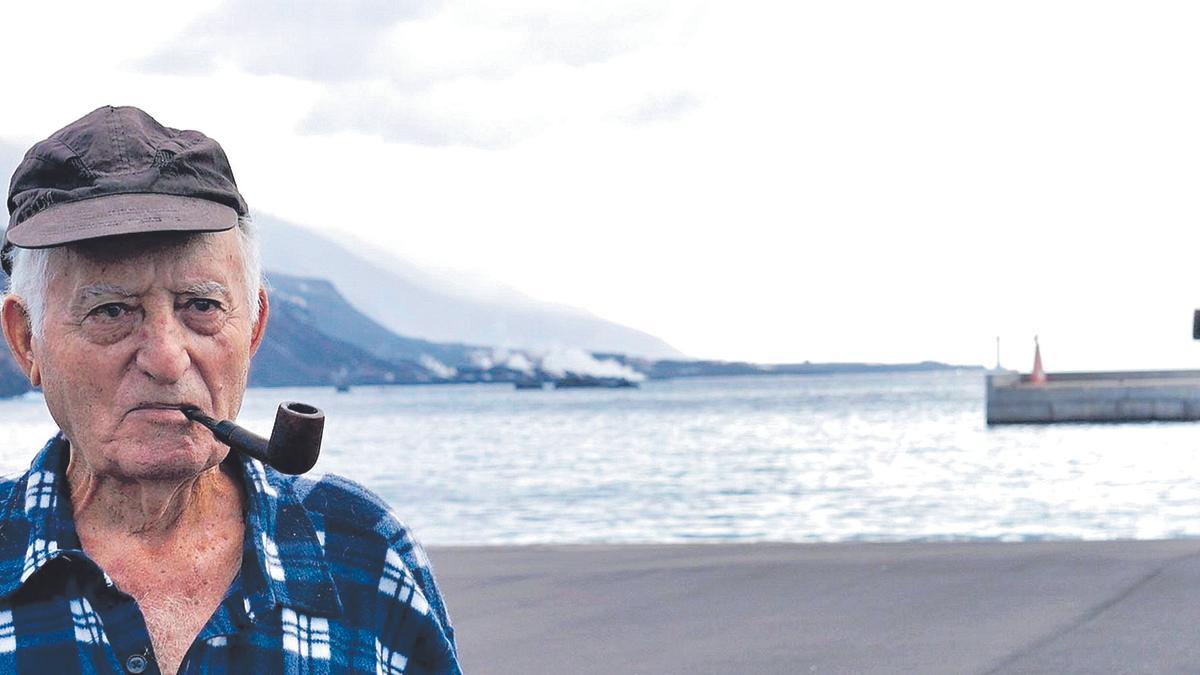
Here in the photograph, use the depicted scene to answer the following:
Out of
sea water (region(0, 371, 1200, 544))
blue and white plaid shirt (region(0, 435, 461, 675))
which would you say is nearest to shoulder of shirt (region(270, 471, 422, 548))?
blue and white plaid shirt (region(0, 435, 461, 675))

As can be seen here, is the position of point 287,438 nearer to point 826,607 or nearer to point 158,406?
point 158,406

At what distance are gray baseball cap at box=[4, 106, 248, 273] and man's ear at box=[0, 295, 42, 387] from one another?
0.12 meters

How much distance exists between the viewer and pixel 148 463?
5.59 ft

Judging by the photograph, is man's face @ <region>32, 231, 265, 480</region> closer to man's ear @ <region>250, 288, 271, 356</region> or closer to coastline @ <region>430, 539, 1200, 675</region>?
man's ear @ <region>250, 288, 271, 356</region>

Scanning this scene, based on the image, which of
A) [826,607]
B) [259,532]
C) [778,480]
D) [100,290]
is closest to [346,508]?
[259,532]

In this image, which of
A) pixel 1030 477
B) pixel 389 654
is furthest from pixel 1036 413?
pixel 389 654

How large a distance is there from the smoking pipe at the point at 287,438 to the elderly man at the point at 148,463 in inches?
2.6

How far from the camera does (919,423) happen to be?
69.1 m

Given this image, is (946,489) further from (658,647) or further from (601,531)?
(658,647)

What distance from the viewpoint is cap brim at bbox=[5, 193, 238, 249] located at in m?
1.60

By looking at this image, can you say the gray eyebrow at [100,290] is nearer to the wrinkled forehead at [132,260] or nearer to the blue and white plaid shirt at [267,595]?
the wrinkled forehead at [132,260]

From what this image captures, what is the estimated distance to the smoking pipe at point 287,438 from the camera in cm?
160

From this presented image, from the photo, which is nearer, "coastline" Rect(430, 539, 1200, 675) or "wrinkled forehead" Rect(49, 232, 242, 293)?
"wrinkled forehead" Rect(49, 232, 242, 293)

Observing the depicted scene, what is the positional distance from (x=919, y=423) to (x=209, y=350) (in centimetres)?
6890
